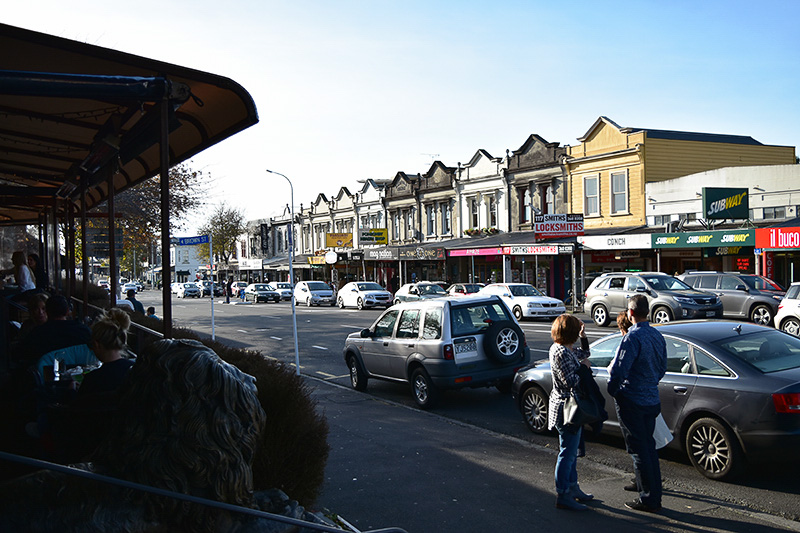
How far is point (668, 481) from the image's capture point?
6.73m

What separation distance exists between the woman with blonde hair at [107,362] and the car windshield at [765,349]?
5681 mm

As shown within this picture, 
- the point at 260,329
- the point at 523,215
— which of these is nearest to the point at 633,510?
the point at 260,329

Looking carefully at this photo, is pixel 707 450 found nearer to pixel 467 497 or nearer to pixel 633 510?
pixel 633 510

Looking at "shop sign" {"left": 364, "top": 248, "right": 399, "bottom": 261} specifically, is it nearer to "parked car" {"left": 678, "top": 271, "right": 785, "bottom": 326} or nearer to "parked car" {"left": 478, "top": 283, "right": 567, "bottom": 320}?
"parked car" {"left": 478, "top": 283, "right": 567, "bottom": 320}

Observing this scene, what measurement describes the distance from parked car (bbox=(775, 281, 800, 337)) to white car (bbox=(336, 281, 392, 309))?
23.2m

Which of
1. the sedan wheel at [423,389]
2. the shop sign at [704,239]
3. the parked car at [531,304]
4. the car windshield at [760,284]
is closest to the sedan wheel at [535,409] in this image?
the sedan wheel at [423,389]

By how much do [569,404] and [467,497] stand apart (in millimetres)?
1291

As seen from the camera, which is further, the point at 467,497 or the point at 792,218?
the point at 792,218

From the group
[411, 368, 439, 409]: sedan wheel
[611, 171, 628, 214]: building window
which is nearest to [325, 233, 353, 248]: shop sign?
[611, 171, 628, 214]: building window

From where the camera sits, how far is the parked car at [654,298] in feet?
68.6

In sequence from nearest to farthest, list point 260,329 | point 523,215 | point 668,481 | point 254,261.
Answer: point 668,481
point 260,329
point 523,215
point 254,261

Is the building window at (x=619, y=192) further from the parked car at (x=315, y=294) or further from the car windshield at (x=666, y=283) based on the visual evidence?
the parked car at (x=315, y=294)

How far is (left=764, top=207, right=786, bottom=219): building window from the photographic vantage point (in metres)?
28.4

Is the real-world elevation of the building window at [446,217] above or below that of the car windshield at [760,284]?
above
